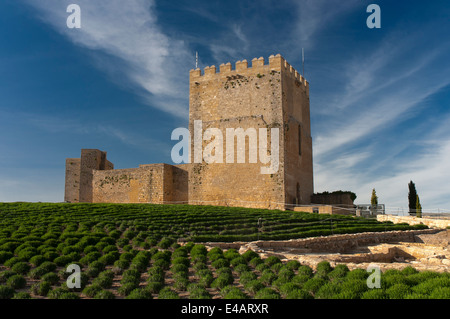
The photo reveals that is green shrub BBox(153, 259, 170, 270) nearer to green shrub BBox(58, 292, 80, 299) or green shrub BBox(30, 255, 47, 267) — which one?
green shrub BBox(58, 292, 80, 299)

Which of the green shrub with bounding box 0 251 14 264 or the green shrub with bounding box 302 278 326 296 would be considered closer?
the green shrub with bounding box 302 278 326 296

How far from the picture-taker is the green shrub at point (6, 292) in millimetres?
7880

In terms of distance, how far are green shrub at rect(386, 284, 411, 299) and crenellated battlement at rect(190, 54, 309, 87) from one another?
83.5 ft

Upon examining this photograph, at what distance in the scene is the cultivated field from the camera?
7695 mm

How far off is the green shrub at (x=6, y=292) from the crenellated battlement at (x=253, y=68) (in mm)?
26456

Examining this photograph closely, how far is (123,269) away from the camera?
10.6m

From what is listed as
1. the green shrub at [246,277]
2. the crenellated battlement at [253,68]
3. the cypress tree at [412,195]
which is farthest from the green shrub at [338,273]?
the cypress tree at [412,195]

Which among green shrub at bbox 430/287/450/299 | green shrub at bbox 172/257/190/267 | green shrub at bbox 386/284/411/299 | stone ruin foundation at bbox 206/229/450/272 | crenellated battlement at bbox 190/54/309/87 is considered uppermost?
crenellated battlement at bbox 190/54/309/87

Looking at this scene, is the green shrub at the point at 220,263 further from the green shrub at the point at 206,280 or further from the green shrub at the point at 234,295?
the green shrub at the point at 234,295

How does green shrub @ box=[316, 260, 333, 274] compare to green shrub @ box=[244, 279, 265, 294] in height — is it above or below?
above

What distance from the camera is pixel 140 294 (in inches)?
299

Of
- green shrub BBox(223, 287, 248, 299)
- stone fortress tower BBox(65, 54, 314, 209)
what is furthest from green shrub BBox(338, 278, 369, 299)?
stone fortress tower BBox(65, 54, 314, 209)
